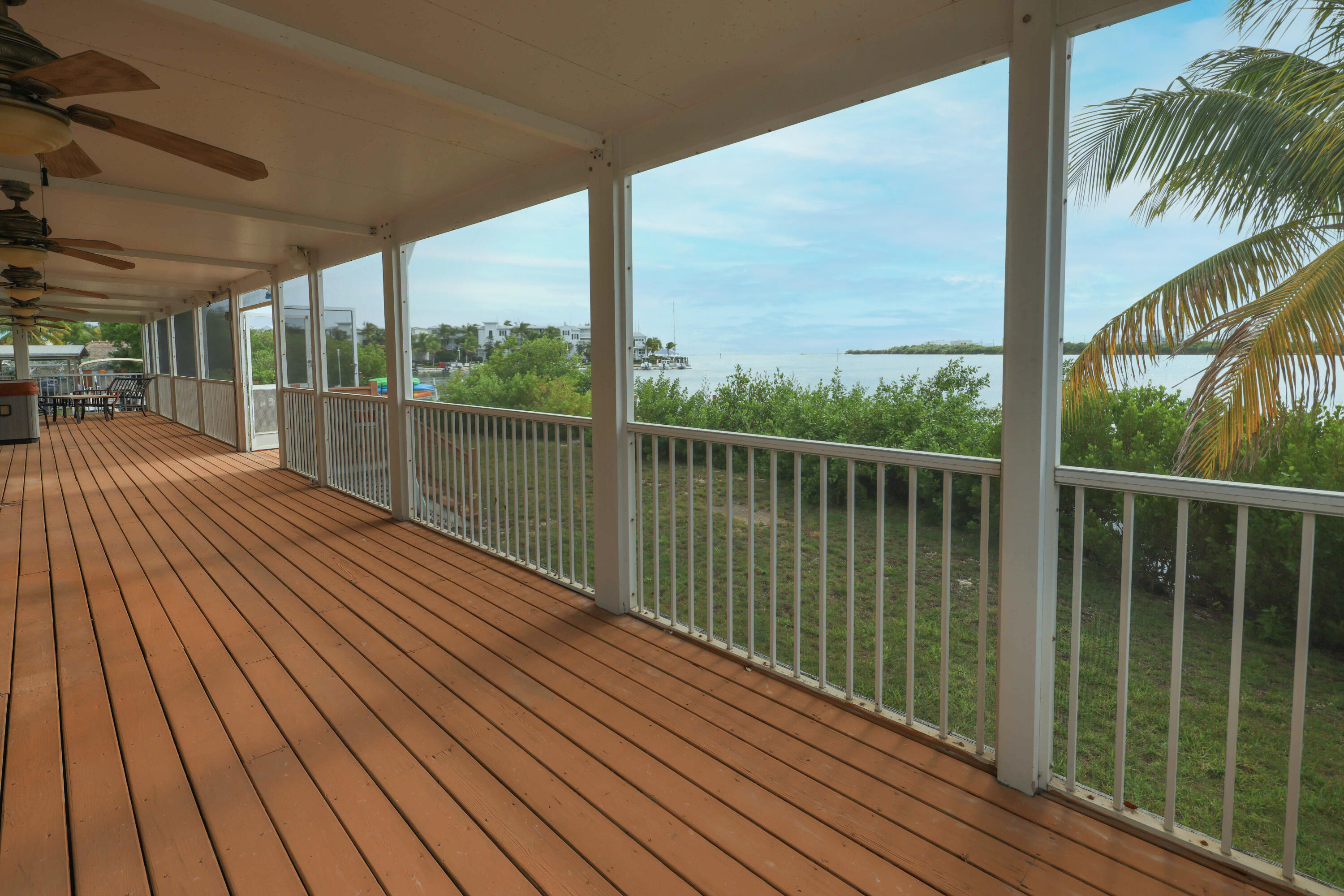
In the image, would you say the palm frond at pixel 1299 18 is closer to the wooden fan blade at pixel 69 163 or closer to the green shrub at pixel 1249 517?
the green shrub at pixel 1249 517

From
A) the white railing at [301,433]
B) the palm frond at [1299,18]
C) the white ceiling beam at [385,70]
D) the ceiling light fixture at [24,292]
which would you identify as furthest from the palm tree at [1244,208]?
the white railing at [301,433]

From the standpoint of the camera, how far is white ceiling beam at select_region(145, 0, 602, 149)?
6.73 ft

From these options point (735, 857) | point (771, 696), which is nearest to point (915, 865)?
point (735, 857)

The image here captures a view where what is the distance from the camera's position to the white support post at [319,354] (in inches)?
259

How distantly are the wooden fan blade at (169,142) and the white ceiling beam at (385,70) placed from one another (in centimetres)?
36

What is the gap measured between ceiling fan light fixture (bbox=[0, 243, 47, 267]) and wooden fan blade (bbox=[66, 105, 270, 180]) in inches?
53.9

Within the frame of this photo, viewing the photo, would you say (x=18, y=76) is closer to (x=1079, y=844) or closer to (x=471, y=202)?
(x=471, y=202)

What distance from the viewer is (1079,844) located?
176 cm

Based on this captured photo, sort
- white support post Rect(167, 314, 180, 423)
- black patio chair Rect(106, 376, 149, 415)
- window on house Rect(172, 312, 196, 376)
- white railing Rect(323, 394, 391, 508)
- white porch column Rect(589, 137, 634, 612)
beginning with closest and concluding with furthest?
white porch column Rect(589, 137, 634, 612) < white railing Rect(323, 394, 391, 508) < white support post Rect(167, 314, 180, 423) < window on house Rect(172, 312, 196, 376) < black patio chair Rect(106, 376, 149, 415)

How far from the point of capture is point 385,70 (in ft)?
8.02

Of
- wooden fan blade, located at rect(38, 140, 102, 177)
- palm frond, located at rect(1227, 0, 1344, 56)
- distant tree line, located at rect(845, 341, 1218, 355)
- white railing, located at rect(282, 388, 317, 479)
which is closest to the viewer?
palm frond, located at rect(1227, 0, 1344, 56)

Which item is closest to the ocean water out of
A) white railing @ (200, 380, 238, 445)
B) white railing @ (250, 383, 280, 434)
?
white railing @ (250, 383, 280, 434)

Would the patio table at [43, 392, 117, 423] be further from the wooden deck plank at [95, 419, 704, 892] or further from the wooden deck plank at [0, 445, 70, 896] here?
the wooden deck plank at [95, 419, 704, 892]

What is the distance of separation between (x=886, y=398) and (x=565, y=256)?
13039 millimetres
